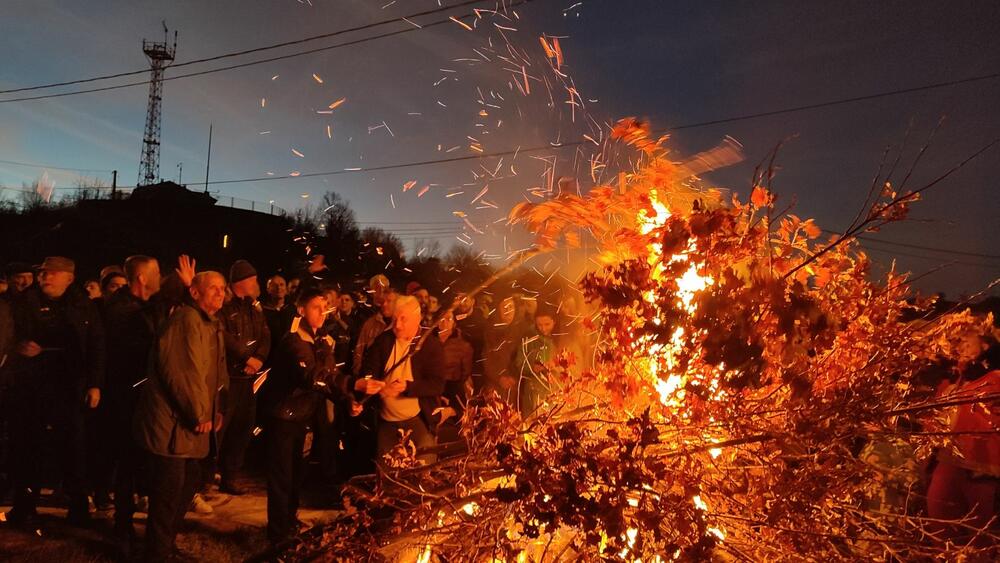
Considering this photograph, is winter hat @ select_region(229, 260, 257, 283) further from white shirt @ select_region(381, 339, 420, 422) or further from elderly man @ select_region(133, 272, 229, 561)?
white shirt @ select_region(381, 339, 420, 422)

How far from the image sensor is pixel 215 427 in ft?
17.2

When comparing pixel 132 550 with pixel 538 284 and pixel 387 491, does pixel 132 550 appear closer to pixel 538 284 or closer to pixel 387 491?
pixel 387 491

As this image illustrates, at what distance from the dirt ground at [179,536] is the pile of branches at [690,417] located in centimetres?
220

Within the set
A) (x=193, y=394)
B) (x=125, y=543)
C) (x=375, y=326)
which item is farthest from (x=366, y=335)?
(x=125, y=543)

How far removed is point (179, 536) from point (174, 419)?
5.05 feet

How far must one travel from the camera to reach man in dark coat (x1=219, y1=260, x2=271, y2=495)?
650 cm

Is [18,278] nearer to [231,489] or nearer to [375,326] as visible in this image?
[231,489]

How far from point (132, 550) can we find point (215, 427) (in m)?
1.10

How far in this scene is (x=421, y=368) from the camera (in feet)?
18.6

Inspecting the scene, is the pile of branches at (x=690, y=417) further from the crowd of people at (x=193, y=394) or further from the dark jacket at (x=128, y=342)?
the dark jacket at (x=128, y=342)

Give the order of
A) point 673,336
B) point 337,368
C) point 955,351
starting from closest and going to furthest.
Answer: point 673,336 → point 955,351 → point 337,368

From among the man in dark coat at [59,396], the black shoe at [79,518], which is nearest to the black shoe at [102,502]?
the man in dark coat at [59,396]

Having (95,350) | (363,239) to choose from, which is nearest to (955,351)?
(95,350)

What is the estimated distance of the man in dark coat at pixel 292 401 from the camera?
537 cm
